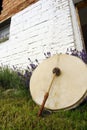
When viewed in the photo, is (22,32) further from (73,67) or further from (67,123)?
(67,123)

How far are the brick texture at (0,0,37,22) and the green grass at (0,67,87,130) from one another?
3.74 meters

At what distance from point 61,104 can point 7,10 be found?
15.9 feet

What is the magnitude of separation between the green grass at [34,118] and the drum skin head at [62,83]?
0.42ft

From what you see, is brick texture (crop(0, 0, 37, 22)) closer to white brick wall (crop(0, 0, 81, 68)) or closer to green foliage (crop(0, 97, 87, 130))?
white brick wall (crop(0, 0, 81, 68))

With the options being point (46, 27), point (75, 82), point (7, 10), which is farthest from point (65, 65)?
point (7, 10)

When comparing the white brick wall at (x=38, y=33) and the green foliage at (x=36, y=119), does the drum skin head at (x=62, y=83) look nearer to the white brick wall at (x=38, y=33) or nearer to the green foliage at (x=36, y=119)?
the green foliage at (x=36, y=119)

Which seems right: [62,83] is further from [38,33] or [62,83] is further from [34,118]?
[38,33]

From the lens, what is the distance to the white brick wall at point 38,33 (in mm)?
4914

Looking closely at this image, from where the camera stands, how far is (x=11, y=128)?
2.46m

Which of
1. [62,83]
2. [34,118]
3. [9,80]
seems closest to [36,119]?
[34,118]

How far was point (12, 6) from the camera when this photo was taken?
22.2 feet

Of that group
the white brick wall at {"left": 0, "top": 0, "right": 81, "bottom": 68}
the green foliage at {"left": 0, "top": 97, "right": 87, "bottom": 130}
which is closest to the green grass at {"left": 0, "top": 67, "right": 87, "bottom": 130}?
the green foliage at {"left": 0, "top": 97, "right": 87, "bottom": 130}

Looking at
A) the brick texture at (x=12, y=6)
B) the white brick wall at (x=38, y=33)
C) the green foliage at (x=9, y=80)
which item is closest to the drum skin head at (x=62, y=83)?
the green foliage at (x=9, y=80)

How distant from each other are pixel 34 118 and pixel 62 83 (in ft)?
2.38
